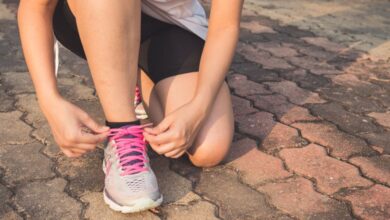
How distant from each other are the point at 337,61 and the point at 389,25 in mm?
1516

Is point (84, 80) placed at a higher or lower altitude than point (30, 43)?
lower

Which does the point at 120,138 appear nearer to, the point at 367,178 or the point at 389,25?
the point at 367,178

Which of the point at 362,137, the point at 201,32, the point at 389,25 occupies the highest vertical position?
the point at 201,32

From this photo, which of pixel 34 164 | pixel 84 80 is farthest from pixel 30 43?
pixel 84 80

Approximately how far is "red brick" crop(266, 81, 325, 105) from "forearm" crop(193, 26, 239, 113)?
79cm

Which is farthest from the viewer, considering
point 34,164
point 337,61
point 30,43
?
point 337,61

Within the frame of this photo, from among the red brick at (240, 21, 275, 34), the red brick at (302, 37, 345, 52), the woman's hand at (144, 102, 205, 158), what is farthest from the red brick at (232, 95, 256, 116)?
the red brick at (240, 21, 275, 34)

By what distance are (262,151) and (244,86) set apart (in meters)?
0.69

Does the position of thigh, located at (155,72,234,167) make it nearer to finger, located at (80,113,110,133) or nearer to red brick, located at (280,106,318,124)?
finger, located at (80,113,110,133)

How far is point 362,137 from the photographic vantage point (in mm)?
2086

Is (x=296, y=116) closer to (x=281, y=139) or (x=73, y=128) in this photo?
(x=281, y=139)

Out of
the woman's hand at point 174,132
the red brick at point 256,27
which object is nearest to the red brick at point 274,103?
the woman's hand at point 174,132

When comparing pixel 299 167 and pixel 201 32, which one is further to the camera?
pixel 201 32

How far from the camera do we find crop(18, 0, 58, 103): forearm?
1.60 m
